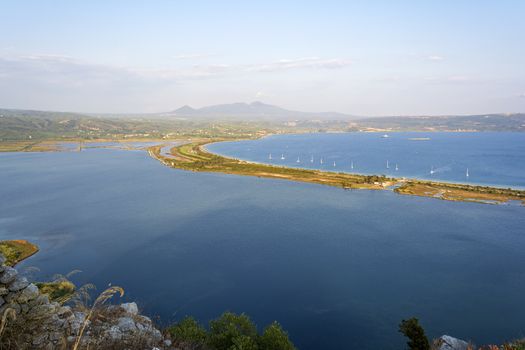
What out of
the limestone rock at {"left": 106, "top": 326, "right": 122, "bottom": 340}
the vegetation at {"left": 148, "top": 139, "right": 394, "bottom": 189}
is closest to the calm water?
the vegetation at {"left": 148, "top": 139, "right": 394, "bottom": 189}

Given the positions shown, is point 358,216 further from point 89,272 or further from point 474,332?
point 89,272

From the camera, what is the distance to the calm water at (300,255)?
50.9 ft

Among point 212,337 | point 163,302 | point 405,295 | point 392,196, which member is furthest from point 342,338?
point 392,196

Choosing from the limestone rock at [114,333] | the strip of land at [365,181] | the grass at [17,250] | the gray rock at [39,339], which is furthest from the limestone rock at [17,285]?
the strip of land at [365,181]

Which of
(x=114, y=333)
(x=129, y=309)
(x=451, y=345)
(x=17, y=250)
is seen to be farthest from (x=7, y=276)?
(x=17, y=250)

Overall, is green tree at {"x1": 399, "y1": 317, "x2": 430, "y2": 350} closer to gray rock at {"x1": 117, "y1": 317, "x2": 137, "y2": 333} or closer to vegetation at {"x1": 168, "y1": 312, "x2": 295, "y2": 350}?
vegetation at {"x1": 168, "y1": 312, "x2": 295, "y2": 350}

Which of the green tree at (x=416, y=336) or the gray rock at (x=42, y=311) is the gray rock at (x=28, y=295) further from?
the green tree at (x=416, y=336)

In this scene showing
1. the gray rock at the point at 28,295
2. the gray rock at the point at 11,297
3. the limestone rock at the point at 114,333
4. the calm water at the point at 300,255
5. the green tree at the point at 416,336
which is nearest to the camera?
the gray rock at the point at 11,297

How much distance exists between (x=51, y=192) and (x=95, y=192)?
5.02m

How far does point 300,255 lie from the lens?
21781mm

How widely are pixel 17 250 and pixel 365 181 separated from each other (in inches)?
1448

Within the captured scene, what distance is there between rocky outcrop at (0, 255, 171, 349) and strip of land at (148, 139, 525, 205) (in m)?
36.3

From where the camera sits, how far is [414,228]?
→ 2678 centimetres

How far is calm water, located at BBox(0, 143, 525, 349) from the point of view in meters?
15.5
